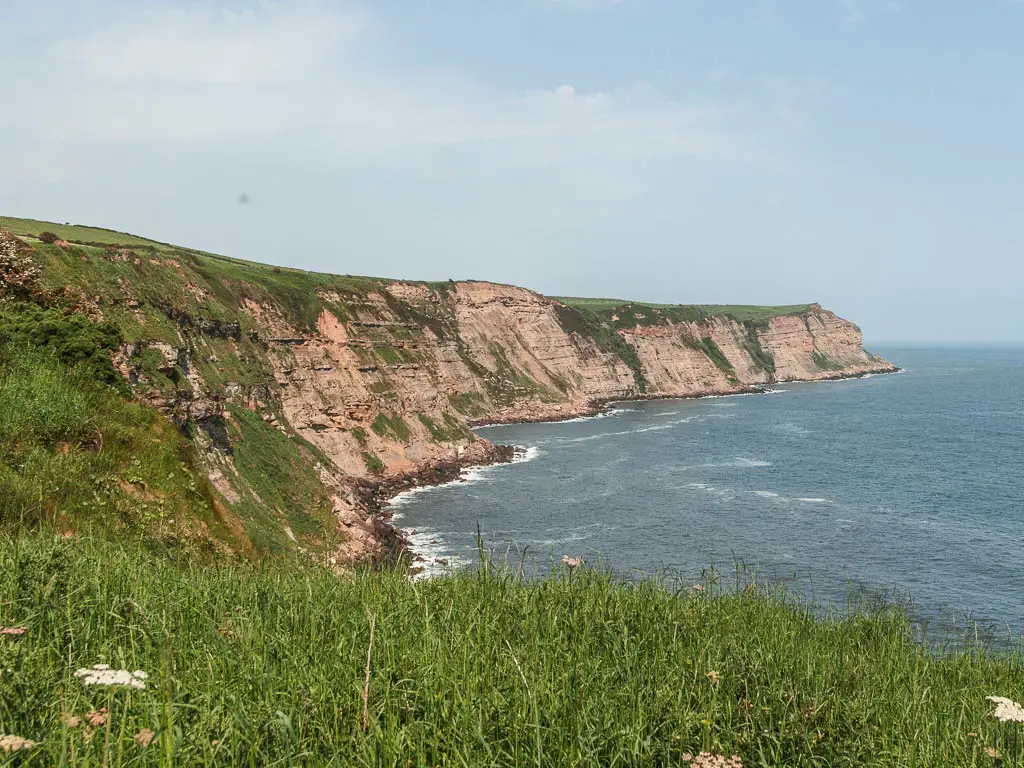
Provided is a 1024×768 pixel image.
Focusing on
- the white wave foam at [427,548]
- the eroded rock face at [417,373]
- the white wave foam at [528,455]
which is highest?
the eroded rock face at [417,373]

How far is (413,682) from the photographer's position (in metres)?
4.88

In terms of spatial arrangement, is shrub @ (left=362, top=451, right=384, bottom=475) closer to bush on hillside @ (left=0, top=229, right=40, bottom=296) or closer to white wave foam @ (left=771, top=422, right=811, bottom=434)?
bush on hillside @ (left=0, top=229, right=40, bottom=296)

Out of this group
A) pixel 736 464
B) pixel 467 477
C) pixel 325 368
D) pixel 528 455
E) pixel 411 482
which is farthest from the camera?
pixel 528 455

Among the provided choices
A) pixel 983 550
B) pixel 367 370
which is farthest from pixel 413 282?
pixel 983 550

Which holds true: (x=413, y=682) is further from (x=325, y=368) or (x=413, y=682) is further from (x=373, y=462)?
(x=325, y=368)

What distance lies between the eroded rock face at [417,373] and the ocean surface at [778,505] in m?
6.64

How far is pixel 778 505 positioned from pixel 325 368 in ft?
144

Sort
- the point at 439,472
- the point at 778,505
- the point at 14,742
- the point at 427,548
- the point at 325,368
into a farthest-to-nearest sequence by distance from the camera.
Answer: the point at 439,472 → the point at 325,368 → the point at 778,505 → the point at 427,548 → the point at 14,742

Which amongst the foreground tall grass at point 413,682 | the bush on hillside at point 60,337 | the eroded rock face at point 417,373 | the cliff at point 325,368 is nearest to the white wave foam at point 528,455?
the eroded rock face at point 417,373

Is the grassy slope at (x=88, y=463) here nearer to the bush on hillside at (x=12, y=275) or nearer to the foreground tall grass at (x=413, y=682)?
the foreground tall grass at (x=413, y=682)

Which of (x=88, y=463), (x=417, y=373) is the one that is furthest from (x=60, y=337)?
(x=417, y=373)

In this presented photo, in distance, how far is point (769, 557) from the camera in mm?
41438

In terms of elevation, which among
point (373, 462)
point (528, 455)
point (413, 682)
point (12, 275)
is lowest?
point (528, 455)

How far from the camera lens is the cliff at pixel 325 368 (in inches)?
1560
